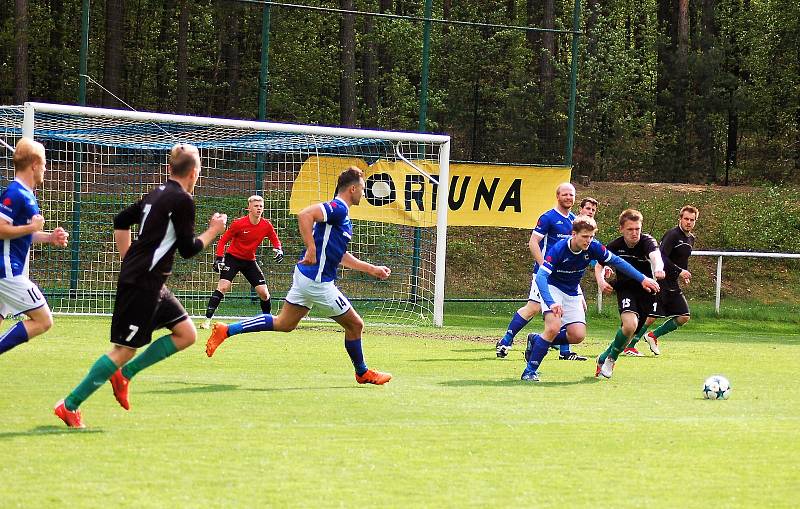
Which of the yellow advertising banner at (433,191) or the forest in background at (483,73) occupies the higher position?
the forest in background at (483,73)

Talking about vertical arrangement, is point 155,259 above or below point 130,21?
below

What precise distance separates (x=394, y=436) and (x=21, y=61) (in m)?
20.6

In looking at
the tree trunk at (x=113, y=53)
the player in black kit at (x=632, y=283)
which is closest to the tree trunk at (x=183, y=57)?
the tree trunk at (x=113, y=53)

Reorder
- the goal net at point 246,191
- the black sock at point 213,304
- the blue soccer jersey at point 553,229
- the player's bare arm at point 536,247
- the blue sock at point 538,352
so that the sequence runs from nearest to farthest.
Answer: the blue sock at point 538,352 < the player's bare arm at point 536,247 < the blue soccer jersey at point 553,229 < the black sock at point 213,304 < the goal net at point 246,191

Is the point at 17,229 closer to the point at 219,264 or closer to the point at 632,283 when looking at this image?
the point at 632,283

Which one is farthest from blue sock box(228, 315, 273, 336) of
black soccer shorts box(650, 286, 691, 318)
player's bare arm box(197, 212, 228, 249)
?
black soccer shorts box(650, 286, 691, 318)

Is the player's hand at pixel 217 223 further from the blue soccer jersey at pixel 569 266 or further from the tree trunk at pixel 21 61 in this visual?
the tree trunk at pixel 21 61

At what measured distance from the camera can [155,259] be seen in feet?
24.1

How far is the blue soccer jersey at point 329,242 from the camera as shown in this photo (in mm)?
9891

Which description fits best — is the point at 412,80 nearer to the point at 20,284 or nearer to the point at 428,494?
the point at 20,284

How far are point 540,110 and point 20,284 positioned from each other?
14933 millimetres

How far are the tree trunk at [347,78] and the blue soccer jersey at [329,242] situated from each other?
15408 millimetres

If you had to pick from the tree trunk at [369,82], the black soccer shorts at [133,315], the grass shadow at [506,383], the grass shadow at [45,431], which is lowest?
the grass shadow at [506,383]

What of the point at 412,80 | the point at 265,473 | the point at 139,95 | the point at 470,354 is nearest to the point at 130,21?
the point at 139,95
